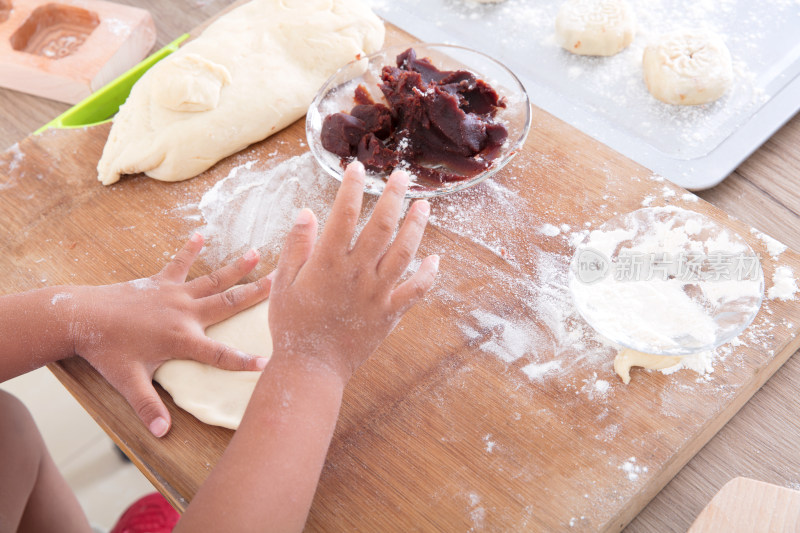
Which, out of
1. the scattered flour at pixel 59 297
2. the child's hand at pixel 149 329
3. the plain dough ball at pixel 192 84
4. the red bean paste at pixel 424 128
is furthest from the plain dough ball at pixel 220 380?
the plain dough ball at pixel 192 84

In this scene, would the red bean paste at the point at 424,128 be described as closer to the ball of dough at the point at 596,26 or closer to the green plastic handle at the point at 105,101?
the ball of dough at the point at 596,26

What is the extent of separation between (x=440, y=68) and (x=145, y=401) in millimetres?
1100

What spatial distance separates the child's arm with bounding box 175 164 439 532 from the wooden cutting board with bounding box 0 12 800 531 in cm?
19

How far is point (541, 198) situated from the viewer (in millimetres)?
1548

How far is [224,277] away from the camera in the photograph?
141 centimetres

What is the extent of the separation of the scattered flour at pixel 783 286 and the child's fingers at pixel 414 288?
75 centimetres

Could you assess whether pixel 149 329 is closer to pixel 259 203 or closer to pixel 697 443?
pixel 259 203

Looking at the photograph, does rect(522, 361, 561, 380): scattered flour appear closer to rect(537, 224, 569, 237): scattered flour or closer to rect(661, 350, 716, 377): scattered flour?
rect(661, 350, 716, 377): scattered flour

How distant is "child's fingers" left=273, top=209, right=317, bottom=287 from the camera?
3.60 ft

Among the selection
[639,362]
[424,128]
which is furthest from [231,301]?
[639,362]

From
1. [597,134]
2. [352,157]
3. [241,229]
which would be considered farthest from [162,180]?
[597,134]

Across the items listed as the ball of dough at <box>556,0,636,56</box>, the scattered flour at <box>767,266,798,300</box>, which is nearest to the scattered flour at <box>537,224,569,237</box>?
the scattered flour at <box>767,266,798,300</box>

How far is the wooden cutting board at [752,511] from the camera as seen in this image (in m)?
1.03

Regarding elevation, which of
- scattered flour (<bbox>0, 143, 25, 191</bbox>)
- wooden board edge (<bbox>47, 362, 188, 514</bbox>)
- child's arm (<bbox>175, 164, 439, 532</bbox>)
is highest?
child's arm (<bbox>175, 164, 439, 532</bbox>)
